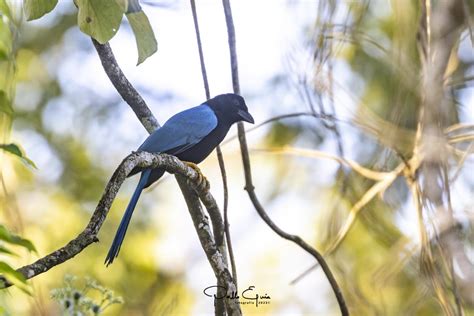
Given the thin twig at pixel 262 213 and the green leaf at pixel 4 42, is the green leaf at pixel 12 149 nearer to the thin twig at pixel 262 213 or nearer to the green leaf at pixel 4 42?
the green leaf at pixel 4 42

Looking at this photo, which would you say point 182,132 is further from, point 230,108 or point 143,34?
point 143,34

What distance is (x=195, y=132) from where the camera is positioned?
168 inches

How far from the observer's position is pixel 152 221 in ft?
22.0

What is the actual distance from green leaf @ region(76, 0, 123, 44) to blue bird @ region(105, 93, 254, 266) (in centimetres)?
141

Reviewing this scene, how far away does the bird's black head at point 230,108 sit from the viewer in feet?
15.1

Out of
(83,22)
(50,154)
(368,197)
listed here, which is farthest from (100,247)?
(83,22)

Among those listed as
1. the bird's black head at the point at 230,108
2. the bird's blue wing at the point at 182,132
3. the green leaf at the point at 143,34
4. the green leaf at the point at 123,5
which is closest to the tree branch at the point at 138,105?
the bird's blue wing at the point at 182,132

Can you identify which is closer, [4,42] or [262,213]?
[4,42]

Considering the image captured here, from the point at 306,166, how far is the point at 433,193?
3851 mm

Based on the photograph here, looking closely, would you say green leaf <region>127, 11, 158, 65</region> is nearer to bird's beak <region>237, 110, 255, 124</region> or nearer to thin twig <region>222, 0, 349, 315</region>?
thin twig <region>222, 0, 349, 315</region>

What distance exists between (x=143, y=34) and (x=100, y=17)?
23 cm

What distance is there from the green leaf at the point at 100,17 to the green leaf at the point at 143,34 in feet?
0.42

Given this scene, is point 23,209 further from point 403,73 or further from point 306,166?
point 403,73

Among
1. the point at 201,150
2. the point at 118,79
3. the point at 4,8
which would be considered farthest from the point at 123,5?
the point at 201,150
